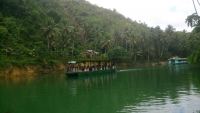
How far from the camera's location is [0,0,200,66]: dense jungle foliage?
162 ft

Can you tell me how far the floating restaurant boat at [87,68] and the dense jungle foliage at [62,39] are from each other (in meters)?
10.6

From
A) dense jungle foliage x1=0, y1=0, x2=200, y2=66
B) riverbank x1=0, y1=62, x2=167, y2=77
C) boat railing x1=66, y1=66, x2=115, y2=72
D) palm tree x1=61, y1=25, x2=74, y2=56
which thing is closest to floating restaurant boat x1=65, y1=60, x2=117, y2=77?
boat railing x1=66, y1=66, x2=115, y2=72

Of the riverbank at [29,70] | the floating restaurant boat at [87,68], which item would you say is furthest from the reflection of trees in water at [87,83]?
the riverbank at [29,70]

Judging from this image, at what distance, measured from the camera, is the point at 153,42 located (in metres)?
82.9

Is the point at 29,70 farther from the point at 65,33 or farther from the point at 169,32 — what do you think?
the point at 169,32

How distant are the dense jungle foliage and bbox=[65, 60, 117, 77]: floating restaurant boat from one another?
1061cm

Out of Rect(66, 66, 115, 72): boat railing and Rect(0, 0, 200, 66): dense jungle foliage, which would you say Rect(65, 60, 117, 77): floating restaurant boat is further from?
Rect(0, 0, 200, 66): dense jungle foliage

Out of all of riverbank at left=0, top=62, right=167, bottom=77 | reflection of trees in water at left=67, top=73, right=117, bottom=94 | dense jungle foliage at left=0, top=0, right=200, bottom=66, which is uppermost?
dense jungle foliage at left=0, top=0, right=200, bottom=66

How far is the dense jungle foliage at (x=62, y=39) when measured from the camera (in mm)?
49375

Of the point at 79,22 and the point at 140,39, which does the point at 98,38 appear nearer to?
the point at 140,39

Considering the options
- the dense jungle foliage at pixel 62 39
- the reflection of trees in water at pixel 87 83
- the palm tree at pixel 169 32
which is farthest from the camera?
the palm tree at pixel 169 32

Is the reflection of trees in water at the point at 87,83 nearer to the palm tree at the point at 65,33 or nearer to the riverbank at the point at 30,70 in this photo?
the riverbank at the point at 30,70

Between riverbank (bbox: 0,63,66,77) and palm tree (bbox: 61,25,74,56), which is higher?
palm tree (bbox: 61,25,74,56)

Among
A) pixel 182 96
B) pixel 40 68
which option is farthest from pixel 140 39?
pixel 182 96
